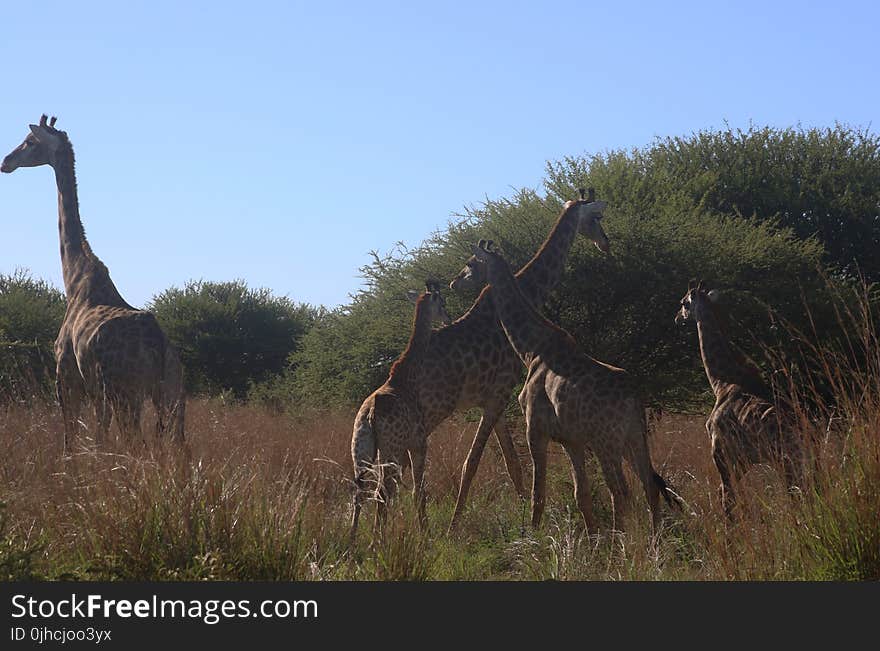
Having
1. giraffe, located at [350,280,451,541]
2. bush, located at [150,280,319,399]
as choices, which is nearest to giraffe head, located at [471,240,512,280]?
giraffe, located at [350,280,451,541]

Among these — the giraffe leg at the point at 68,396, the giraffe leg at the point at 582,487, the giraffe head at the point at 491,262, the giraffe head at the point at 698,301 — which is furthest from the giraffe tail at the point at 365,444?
the giraffe leg at the point at 68,396

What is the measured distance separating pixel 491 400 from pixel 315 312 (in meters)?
24.4

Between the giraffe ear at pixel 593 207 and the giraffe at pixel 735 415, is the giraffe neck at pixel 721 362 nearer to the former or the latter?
the giraffe at pixel 735 415

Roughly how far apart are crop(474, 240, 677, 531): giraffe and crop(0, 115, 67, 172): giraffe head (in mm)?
6135

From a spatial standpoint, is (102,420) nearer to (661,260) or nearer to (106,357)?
(106,357)

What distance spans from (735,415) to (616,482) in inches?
39.8

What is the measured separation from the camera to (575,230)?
36.0ft

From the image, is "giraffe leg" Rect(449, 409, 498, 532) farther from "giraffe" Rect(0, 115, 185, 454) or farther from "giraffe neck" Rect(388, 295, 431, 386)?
"giraffe" Rect(0, 115, 185, 454)

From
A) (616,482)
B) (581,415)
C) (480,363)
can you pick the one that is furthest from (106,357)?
(616,482)

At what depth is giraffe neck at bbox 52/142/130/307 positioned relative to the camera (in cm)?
1119

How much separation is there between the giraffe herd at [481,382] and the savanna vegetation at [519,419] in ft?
1.10

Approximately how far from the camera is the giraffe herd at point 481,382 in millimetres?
8070

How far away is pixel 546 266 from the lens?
1073 cm

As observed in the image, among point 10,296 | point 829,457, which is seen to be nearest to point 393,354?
point 829,457
